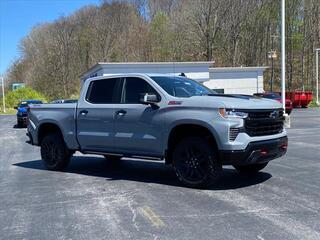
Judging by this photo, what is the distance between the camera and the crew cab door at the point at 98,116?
31.4ft

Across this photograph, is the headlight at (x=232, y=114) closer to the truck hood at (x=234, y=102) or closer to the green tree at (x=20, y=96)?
the truck hood at (x=234, y=102)

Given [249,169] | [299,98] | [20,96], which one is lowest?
[299,98]

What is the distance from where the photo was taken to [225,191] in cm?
800

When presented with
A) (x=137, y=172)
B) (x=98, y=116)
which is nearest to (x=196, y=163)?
(x=137, y=172)

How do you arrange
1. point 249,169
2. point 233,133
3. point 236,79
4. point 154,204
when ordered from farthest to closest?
1. point 236,79
2. point 249,169
3. point 233,133
4. point 154,204

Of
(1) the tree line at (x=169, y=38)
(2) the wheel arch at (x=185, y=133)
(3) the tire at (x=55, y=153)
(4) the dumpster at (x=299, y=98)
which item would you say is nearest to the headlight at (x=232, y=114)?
(2) the wheel arch at (x=185, y=133)

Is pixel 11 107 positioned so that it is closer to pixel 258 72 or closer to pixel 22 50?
pixel 22 50

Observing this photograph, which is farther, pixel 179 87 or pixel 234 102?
pixel 179 87

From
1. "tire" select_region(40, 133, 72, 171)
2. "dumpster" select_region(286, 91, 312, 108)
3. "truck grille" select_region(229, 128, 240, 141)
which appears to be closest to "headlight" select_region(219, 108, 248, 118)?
"truck grille" select_region(229, 128, 240, 141)

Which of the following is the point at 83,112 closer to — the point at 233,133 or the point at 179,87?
the point at 179,87

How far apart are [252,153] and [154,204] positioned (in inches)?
71.3

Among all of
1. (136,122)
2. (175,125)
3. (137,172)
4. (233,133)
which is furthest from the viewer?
(137,172)

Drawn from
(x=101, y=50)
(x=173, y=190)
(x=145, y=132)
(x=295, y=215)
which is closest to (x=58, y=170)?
(x=145, y=132)

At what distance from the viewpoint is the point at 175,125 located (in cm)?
841
